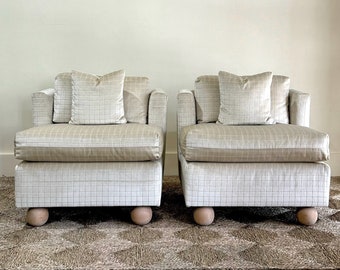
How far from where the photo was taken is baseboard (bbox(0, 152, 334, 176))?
130 inches

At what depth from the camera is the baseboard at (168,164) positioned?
3311mm

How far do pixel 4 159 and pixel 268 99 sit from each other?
2.13 m

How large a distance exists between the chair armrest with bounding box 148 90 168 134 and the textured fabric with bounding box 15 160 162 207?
1.66 ft

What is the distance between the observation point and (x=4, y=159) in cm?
331

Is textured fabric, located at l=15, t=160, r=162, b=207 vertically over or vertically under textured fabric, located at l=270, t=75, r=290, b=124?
under

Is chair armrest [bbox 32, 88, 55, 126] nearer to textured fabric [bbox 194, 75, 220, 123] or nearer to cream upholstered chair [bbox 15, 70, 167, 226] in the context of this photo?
cream upholstered chair [bbox 15, 70, 167, 226]

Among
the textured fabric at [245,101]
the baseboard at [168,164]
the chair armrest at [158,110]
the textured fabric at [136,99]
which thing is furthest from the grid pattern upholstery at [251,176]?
the baseboard at [168,164]

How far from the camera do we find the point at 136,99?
108 inches

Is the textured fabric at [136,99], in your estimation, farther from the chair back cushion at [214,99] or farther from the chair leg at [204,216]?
the chair leg at [204,216]

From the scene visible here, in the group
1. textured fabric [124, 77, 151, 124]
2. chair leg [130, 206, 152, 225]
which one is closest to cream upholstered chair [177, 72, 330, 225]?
chair leg [130, 206, 152, 225]

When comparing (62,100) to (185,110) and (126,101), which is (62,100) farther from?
(185,110)

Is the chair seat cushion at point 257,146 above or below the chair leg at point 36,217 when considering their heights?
Answer: above

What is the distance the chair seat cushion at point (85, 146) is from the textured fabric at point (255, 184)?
0.91ft

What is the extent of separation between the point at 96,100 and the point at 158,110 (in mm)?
400
